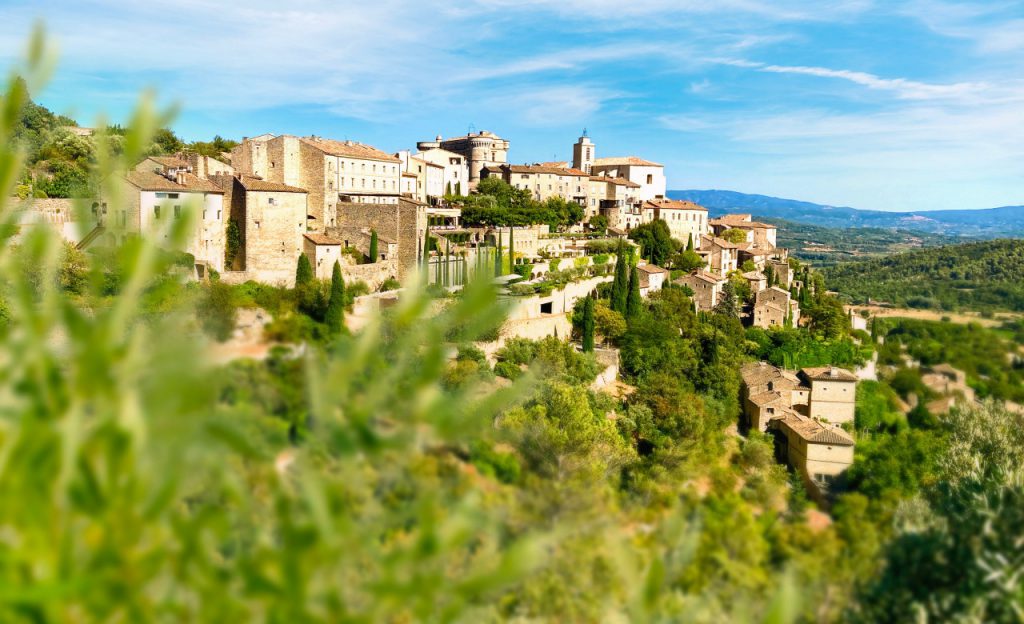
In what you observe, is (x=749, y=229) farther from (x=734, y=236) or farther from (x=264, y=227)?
(x=264, y=227)

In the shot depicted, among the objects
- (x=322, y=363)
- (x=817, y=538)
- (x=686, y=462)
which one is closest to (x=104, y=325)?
(x=322, y=363)

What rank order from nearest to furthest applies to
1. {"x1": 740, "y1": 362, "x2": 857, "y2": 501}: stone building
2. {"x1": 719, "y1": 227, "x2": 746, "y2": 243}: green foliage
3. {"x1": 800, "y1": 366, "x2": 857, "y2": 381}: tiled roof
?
{"x1": 740, "y1": 362, "x2": 857, "y2": 501}: stone building < {"x1": 800, "y1": 366, "x2": 857, "y2": 381}: tiled roof < {"x1": 719, "y1": 227, "x2": 746, "y2": 243}: green foliage

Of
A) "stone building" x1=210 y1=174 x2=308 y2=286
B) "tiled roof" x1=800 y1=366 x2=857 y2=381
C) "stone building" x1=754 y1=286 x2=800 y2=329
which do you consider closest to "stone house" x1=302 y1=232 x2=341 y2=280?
"stone building" x1=210 y1=174 x2=308 y2=286

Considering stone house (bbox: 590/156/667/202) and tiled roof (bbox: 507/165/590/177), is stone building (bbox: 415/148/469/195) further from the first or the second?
stone house (bbox: 590/156/667/202)

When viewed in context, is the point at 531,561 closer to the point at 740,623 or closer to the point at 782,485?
the point at 740,623

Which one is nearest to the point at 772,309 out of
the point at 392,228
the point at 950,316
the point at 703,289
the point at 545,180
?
the point at 703,289

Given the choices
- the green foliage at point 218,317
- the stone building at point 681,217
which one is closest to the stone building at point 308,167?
the green foliage at point 218,317

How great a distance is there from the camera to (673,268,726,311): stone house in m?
41.9

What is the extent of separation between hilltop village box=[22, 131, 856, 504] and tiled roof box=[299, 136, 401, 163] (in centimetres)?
13

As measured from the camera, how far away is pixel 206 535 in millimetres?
2561

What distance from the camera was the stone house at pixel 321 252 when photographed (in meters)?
28.4

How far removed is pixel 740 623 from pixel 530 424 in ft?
51.7

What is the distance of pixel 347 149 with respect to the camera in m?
34.9

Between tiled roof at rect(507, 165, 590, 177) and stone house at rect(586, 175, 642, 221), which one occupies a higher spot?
tiled roof at rect(507, 165, 590, 177)
